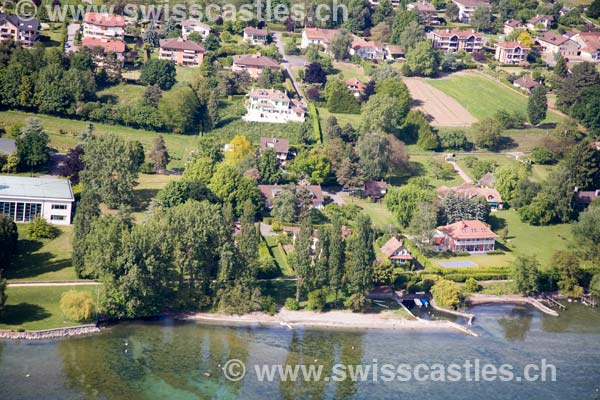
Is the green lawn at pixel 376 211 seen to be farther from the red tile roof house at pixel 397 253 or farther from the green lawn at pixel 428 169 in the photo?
the green lawn at pixel 428 169

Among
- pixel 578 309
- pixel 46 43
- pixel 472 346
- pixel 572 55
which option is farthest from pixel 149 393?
pixel 572 55

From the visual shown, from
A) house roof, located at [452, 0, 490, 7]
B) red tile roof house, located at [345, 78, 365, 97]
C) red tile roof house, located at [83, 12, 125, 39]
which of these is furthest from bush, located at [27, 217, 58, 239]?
house roof, located at [452, 0, 490, 7]

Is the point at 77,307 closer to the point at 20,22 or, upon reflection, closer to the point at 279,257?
the point at 279,257

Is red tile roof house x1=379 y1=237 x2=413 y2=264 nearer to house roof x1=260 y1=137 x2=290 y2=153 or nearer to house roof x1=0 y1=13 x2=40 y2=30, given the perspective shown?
house roof x1=260 y1=137 x2=290 y2=153

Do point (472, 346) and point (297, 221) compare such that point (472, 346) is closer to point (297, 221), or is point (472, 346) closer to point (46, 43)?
point (297, 221)

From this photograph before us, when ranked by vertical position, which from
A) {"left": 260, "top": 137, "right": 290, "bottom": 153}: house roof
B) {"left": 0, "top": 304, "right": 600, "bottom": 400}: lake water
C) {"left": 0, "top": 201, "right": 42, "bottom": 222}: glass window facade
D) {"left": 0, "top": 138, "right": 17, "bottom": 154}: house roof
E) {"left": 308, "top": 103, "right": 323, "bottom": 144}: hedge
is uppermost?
{"left": 308, "top": 103, "right": 323, "bottom": 144}: hedge
